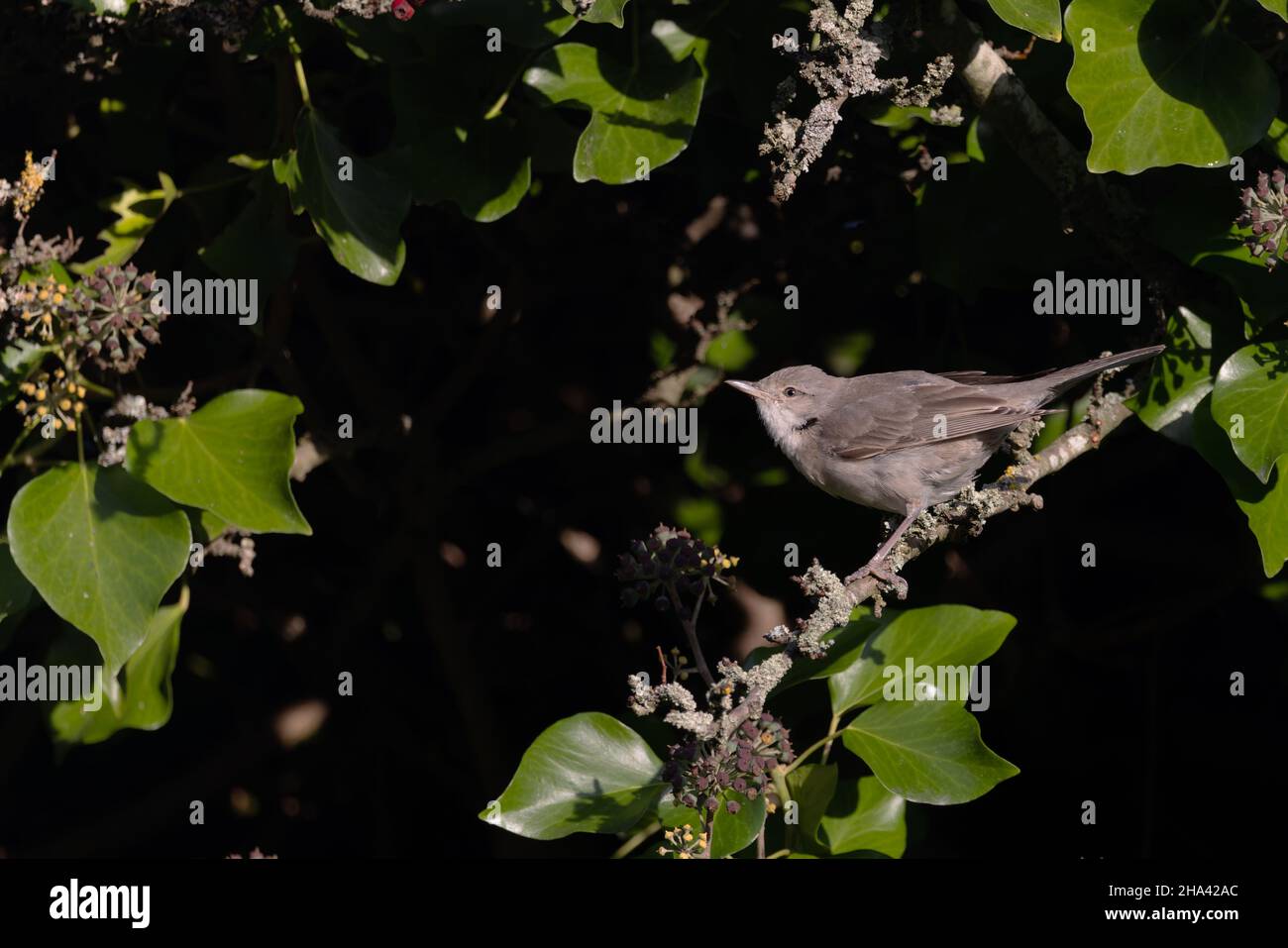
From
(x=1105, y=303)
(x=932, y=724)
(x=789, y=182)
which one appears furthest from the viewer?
(x=1105, y=303)

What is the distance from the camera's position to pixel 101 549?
11.1ft

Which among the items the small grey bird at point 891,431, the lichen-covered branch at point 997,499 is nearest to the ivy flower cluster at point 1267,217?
the lichen-covered branch at point 997,499

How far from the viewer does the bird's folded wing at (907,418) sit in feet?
13.3

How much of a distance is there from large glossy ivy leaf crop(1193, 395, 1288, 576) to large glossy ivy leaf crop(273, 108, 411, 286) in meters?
2.10

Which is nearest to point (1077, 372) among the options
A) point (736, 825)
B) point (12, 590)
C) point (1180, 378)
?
point (1180, 378)

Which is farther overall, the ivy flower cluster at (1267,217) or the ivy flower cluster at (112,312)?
the ivy flower cluster at (112,312)

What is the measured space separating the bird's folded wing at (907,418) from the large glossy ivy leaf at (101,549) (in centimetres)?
192

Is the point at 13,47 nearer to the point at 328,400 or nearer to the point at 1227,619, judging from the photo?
the point at 328,400

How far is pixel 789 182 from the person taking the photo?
2777 mm

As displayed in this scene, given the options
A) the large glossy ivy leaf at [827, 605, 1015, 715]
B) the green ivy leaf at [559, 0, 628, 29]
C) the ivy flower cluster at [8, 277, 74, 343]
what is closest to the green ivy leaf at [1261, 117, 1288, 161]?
the large glossy ivy leaf at [827, 605, 1015, 715]

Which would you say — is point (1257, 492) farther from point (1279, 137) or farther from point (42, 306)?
point (42, 306)

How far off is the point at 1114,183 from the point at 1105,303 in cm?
39

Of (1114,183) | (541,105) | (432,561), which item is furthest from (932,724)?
(432,561)

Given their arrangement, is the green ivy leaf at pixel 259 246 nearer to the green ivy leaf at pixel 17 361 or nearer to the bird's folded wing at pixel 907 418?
the green ivy leaf at pixel 17 361
